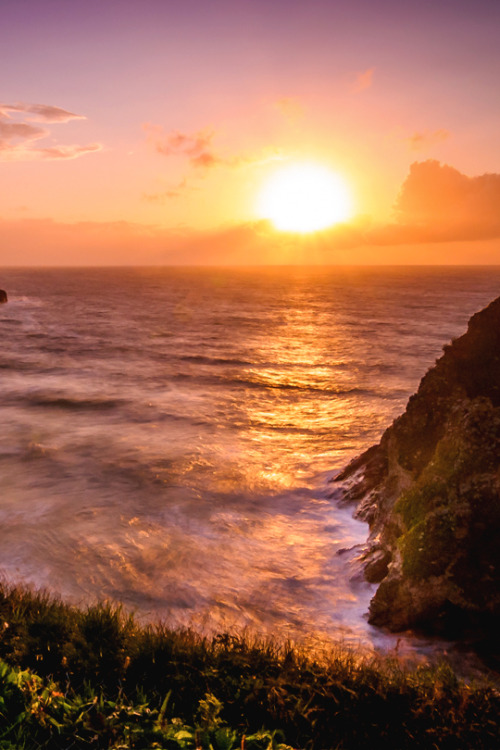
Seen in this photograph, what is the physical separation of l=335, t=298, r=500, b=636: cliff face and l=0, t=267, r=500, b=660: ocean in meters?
0.83

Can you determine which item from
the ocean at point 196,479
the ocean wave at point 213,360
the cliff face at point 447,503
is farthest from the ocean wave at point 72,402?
the cliff face at point 447,503

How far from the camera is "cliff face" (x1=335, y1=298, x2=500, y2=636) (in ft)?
24.2

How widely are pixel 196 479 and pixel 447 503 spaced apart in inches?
332

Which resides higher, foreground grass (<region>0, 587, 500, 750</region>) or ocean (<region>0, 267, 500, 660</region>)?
foreground grass (<region>0, 587, 500, 750</region>)

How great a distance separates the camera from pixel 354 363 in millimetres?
36062

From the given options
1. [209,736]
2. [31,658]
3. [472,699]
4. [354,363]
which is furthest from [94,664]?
[354,363]

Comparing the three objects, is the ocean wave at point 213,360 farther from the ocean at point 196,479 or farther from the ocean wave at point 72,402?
the ocean wave at point 72,402

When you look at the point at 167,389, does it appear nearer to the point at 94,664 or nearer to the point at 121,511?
the point at 121,511

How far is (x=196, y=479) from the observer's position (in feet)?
48.5

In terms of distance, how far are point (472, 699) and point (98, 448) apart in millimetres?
14604

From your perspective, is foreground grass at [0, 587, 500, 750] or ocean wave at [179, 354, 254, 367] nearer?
foreground grass at [0, 587, 500, 750]

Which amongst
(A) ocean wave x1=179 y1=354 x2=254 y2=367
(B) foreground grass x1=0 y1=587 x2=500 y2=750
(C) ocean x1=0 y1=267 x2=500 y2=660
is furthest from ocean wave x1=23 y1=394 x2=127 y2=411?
(B) foreground grass x1=0 y1=587 x2=500 y2=750

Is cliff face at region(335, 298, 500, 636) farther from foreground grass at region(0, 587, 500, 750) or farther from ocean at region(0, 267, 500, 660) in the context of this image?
foreground grass at region(0, 587, 500, 750)

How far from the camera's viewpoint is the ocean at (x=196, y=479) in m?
9.37
